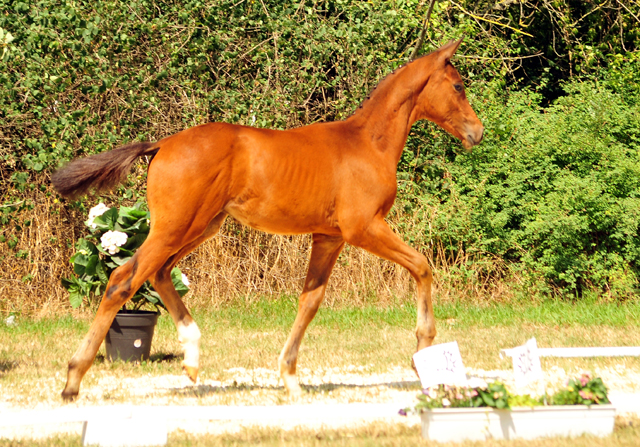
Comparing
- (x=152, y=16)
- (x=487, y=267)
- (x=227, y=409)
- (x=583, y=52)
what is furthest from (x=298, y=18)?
(x=227, y=409)

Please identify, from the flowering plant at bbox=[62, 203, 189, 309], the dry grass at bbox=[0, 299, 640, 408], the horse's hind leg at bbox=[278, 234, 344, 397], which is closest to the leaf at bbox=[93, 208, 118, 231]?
the flowering plant at bbox=[62, 203, 189, 309]

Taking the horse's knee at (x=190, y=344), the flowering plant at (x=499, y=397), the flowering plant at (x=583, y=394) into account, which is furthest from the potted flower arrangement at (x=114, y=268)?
the flowering plant at (x=583, y=394)

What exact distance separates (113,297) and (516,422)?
2.71 metres

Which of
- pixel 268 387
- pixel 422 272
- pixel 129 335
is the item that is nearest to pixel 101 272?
pixel 129 335

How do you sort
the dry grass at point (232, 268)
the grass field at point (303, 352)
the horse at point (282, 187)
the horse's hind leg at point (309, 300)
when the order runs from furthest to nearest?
the dry grass at point (232, 268) < the horse's hind leg at point (309, 300) < the grass field at point (303, 352) < the horse at point (282, 187)

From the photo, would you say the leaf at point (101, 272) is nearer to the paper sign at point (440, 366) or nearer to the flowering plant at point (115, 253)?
the flowering plant at point (115, 253)

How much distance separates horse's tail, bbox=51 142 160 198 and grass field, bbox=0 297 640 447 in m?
1.52

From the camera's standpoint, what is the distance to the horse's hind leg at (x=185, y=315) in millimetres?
5211

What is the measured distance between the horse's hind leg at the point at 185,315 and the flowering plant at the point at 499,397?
5.94 ft

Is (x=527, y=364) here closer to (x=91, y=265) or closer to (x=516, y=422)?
(x=516, y=422)

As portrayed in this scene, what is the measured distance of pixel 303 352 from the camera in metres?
7.45

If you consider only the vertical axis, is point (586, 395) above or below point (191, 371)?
below

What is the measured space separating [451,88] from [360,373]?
2.64 m

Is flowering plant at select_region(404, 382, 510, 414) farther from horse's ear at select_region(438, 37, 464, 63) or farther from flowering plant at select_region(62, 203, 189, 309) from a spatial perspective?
flowering plant at select_region(62, 203, 189, 309)
